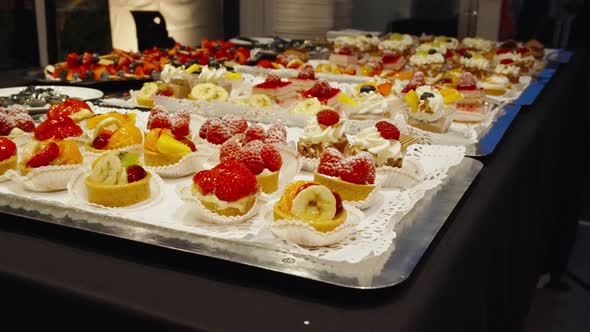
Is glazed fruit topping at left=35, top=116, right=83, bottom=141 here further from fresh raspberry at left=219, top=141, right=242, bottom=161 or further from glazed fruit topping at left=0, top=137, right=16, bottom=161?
fresh raspberry at left=219, top=141, right=242, bottom=161

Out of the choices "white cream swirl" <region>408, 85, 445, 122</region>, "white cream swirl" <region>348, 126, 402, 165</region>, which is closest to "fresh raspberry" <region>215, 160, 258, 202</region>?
"white cream swirl" <region>348, 126, 402, 165</region>

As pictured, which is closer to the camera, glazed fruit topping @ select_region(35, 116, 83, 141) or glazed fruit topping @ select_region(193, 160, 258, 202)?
glazed fruit topping @ select_region(193, 160, 258, 202)

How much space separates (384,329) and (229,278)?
0.25m

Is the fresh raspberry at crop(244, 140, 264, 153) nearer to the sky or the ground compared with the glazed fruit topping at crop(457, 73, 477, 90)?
nearer to the sky

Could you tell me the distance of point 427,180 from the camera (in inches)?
55.1

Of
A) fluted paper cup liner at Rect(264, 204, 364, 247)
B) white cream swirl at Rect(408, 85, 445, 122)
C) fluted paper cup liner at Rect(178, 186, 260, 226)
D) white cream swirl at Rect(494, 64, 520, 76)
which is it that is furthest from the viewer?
white cream swirl at Rect(494, 64, 520, 76)

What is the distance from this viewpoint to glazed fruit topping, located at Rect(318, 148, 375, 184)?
4.22 feet

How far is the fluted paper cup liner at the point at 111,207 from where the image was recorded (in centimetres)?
125

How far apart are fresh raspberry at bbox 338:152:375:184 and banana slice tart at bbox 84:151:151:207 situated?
1.31 ft

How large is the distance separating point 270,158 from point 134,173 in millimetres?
293

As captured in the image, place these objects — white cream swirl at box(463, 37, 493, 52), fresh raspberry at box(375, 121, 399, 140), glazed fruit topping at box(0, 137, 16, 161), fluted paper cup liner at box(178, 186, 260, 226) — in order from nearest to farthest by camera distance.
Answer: fluted paper cup liner at box(178, 186, 260, 226) → glazed fruit topping at box(0, 137, 16, 161) → fresh raspberry at box(375, 121, 399, 140) → white cream swirl at box(463, 37, 493, 52)

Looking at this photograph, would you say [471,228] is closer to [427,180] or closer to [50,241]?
[427,180]

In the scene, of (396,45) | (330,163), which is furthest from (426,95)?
(396,45)

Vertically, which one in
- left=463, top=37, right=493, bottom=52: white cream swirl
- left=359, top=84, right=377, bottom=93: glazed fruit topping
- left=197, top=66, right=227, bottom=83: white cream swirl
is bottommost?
left=463, top=37, right=493, bottom=52: white cream swirl
